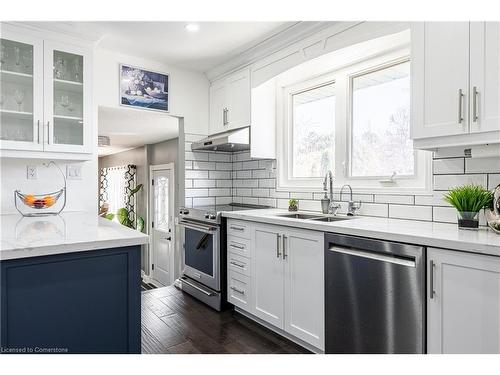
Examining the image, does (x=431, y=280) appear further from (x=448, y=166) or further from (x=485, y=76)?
(x=485, y=76)

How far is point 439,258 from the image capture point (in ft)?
4.71

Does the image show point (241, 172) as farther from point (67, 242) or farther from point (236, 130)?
point (67, 242)

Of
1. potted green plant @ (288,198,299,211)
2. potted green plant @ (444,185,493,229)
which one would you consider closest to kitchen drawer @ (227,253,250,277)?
potted green plant @ (288,198,299,211)

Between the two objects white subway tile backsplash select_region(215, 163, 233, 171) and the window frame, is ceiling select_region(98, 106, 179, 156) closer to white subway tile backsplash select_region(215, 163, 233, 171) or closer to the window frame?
white subway tile backsplash select_region(215, 163, 233, 171)

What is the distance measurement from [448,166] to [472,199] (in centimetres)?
38

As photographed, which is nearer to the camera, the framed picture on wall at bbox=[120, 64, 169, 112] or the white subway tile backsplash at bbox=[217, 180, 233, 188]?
the framed picture on wall at bbox=[120, 64, 169, 112]

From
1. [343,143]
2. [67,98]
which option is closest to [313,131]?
[343,143]

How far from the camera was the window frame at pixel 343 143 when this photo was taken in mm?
2207

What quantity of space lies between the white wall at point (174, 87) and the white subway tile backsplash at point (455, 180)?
2.50 m

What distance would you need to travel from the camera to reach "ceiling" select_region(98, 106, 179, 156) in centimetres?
348

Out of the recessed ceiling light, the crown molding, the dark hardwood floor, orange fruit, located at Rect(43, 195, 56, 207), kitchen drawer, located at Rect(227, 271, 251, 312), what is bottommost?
the dark hardwood floor

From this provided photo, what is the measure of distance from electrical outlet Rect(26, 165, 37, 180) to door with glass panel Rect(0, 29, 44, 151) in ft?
1.01

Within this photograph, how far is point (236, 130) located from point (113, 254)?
203 centimetres
